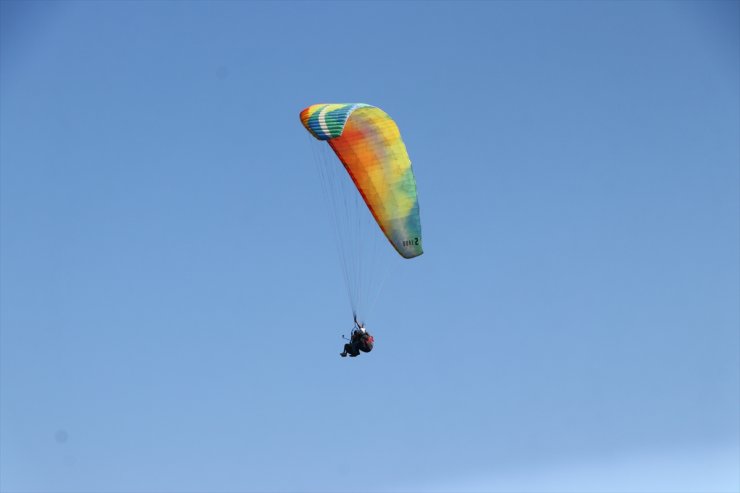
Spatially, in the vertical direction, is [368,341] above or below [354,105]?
below

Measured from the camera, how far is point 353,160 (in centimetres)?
4069

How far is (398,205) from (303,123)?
471 centimetres

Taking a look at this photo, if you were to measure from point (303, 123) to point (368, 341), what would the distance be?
8467 mm

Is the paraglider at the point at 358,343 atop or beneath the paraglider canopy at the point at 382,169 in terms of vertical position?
beneath

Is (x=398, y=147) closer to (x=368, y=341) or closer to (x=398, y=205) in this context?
(x=398, y=205)

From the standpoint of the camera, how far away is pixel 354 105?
40.9m

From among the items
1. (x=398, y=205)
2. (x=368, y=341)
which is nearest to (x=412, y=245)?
(x=398, y=205)

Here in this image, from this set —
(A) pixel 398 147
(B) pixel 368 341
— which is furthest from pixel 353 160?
(B) pixel 368 341

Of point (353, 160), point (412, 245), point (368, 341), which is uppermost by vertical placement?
point (353, 160)

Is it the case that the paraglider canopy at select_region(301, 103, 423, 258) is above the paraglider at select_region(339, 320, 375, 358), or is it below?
above

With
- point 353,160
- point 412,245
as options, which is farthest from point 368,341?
point 353,160

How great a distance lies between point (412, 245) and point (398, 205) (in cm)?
161

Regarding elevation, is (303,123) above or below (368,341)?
above

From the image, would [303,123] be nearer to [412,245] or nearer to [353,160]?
[353,160]
